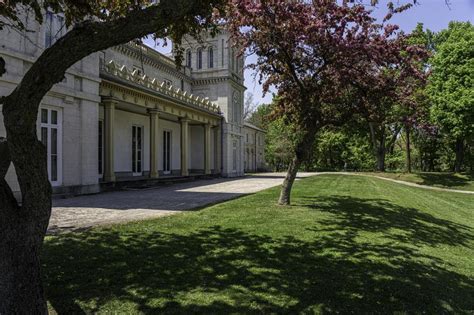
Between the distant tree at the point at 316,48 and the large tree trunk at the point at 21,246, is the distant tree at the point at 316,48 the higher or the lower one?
the higher one

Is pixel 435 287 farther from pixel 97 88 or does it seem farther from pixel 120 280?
pixel 97 88

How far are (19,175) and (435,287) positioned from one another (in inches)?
205

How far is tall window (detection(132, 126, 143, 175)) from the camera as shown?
2569cm

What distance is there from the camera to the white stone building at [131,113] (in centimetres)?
1441

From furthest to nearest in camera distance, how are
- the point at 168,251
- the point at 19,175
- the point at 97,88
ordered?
the point at 97,88
the point at 168,251
the point at 19,175

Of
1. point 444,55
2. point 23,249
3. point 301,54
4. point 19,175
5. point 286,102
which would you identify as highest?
point 444,55

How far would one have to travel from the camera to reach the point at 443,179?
3381 centimetres

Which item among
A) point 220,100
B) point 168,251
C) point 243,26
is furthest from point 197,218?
point 220,100

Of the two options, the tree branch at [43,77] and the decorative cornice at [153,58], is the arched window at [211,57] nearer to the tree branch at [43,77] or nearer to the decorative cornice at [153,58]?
the decorative cornice at [153,58]

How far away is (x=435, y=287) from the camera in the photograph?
5.27 m

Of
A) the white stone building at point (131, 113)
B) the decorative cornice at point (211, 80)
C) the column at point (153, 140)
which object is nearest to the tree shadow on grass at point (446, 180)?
the white stone building at point (131, 113)

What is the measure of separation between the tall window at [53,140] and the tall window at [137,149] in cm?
1067

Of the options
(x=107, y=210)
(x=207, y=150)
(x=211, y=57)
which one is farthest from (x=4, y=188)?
(x=211, y=57)

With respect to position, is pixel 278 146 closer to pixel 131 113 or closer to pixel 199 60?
pixel 199 60
